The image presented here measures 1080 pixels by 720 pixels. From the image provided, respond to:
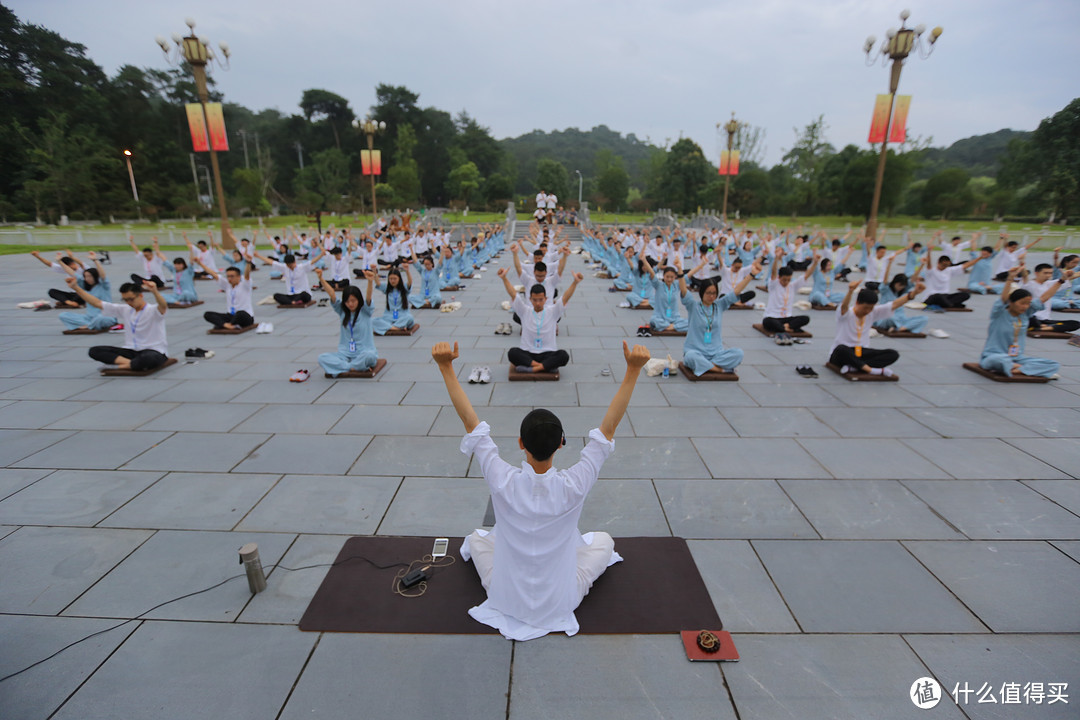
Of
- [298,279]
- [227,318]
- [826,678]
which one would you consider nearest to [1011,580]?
[826,678]

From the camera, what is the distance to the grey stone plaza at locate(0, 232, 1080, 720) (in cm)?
274

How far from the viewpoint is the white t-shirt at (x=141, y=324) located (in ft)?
25.5

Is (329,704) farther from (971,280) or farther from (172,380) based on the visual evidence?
(971,280)

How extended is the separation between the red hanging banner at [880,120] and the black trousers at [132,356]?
854 inches

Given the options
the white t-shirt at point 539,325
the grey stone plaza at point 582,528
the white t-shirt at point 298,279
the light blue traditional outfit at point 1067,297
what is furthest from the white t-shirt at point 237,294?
the light blue traditional outfit at point 1067,297

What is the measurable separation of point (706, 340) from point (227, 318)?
9250 mm

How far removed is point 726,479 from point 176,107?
59.8 meters

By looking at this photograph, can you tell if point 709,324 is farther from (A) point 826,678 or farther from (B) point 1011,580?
(A) point 826,678

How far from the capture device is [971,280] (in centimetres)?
1441

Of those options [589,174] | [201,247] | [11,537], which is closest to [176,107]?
[201,247]

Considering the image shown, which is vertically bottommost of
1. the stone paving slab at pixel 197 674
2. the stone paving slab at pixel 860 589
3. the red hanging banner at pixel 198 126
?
the stone paving slab at pixel 197 674

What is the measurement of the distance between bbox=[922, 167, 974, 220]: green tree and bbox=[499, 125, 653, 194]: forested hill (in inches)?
1637

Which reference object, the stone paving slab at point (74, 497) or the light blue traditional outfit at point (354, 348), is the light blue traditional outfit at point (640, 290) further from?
the stone paving slab at point (74, 497)

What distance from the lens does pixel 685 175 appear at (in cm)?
5031
